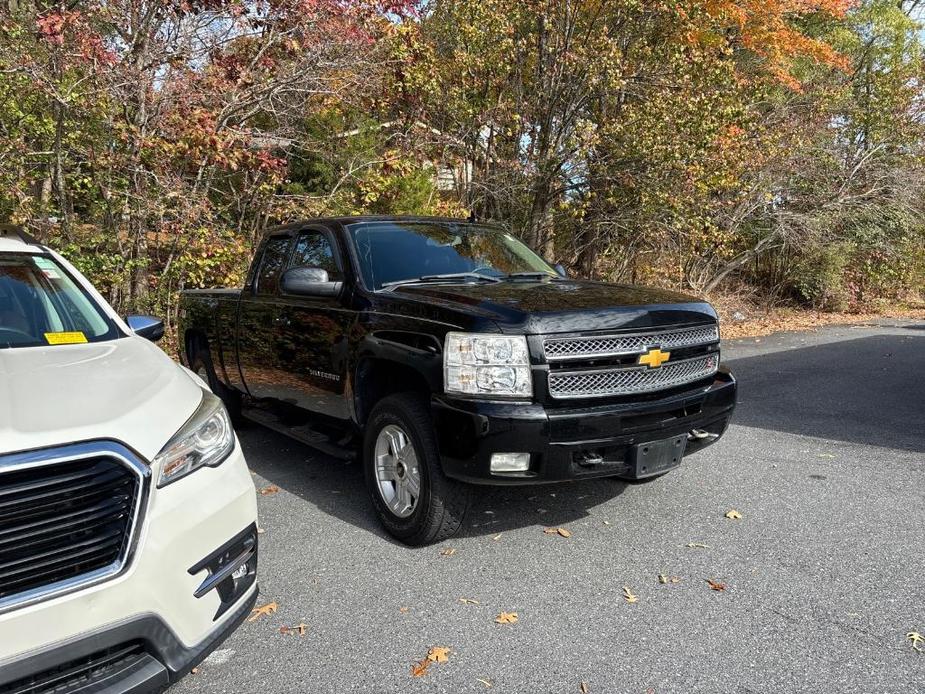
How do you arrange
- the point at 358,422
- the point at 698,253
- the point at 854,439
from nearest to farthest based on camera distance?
the point at 358,422 < the point at 854,439 < the point at 698,253

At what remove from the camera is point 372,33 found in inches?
371

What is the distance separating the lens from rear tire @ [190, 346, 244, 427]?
595 cm

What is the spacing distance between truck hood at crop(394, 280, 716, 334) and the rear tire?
2736 millimetres

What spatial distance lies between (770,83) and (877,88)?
3.90m

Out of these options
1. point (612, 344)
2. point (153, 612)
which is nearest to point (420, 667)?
point (153, 612)

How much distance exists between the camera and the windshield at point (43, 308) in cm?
323

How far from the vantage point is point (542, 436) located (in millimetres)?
3191

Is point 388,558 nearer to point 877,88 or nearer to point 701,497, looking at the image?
point 701,497

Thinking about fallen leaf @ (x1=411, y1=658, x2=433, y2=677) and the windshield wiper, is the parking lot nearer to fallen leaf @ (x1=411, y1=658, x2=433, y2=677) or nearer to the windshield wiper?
fallen leaf @ (x1=411, y1=658, x2=433, y2=677)

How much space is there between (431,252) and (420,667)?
2.69m

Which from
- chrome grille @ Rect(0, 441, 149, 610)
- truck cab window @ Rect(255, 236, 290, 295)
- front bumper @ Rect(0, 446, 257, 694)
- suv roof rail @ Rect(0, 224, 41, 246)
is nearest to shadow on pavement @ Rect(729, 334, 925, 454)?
truck cab window @ Rect(255, 236, 290, 295)

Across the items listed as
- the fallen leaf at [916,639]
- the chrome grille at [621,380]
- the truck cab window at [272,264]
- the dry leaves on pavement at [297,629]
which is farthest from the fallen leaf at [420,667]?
the truck cab window at [272,264]

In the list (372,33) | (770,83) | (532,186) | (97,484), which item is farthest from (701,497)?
(770,83)

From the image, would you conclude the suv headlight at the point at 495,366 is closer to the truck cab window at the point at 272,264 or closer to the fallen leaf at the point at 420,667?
the fallen leaf at the point at 420,667
